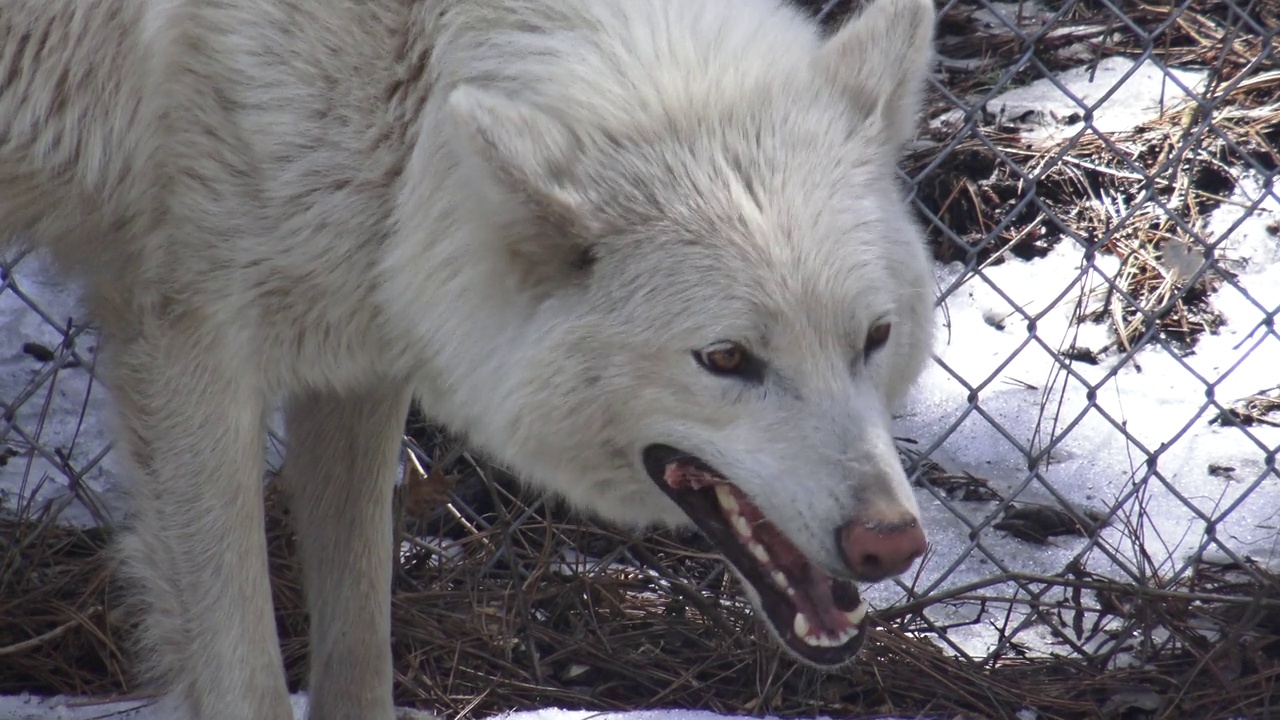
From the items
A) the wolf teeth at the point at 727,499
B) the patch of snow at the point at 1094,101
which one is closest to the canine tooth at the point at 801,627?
the wolf teeth at the point at 727,499

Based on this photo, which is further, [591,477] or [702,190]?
[591,477]

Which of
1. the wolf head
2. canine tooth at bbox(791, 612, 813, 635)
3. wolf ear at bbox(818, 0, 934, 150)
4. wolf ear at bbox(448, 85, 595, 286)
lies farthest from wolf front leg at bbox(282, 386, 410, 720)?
wolf ear at bbox(818, 0, 934, 150)

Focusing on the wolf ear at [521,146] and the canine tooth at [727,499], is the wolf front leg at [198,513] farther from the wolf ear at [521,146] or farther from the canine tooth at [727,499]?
the canine tooth at [727,499]

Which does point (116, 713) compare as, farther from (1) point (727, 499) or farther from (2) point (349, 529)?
(1) point (727, 499)

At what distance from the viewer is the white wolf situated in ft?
8.14

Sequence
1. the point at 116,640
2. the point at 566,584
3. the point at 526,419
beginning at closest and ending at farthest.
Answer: the point at 526,419, the point at 116,640, the point at 566,584

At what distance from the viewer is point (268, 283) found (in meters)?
2.74

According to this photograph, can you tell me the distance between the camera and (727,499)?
A: 265cm

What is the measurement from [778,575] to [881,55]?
1056 mm

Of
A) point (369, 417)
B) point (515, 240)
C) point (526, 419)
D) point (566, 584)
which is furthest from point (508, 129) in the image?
→ point (566, 584)

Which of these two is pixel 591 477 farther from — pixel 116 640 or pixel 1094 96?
pixel 1094 96

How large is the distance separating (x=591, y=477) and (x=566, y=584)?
1292mm

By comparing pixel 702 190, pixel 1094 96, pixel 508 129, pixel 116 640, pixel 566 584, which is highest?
pixel 508 129

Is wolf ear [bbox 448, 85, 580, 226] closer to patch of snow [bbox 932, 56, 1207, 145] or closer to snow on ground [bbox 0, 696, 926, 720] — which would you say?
snow on ground [bbox 0, 696, 926, 720]
